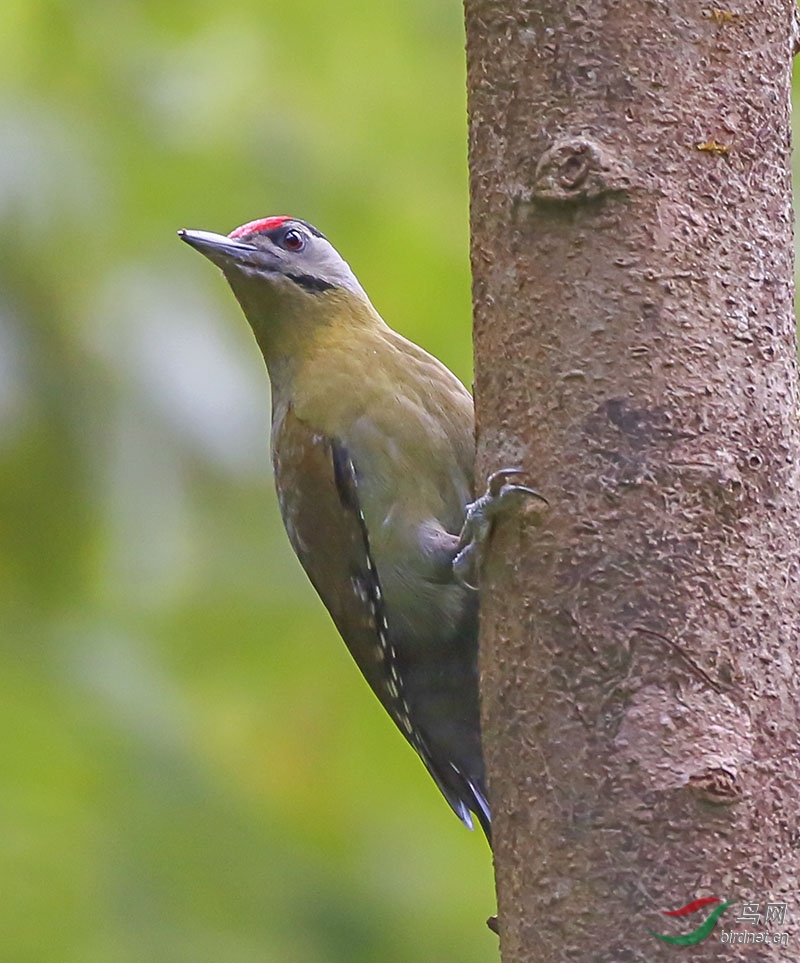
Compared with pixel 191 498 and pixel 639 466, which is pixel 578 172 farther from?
pixel 191 498

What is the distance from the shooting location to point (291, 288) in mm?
4445

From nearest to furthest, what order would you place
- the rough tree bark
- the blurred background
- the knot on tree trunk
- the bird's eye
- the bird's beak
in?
the rough tree bark → the knot on tree trunk → the blurred background → the bird's beak → the bird's eye

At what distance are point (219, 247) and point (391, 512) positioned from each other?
2.76 ft

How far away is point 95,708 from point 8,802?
30cm

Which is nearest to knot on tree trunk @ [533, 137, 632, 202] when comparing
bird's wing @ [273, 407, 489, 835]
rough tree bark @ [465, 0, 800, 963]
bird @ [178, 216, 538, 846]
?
rough tree bark @ [465, 0, 800, 963]

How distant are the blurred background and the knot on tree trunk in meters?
1.53

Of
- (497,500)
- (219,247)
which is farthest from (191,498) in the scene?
(497,500)

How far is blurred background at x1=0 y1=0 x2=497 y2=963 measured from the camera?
359 cm

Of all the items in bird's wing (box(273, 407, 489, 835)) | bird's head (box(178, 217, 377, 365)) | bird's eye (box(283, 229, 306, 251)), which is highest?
bird's eye (box(283, 229, 306, 251))

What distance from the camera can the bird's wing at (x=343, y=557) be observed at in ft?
13.3

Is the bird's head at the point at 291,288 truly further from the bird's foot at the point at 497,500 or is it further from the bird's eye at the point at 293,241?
the bird's foot at the point at 497,500

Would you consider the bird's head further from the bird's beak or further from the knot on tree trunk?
the knot on tree trunk

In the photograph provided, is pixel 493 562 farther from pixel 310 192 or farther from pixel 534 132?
pixel 310 192

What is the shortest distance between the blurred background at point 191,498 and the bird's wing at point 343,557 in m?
0.10
